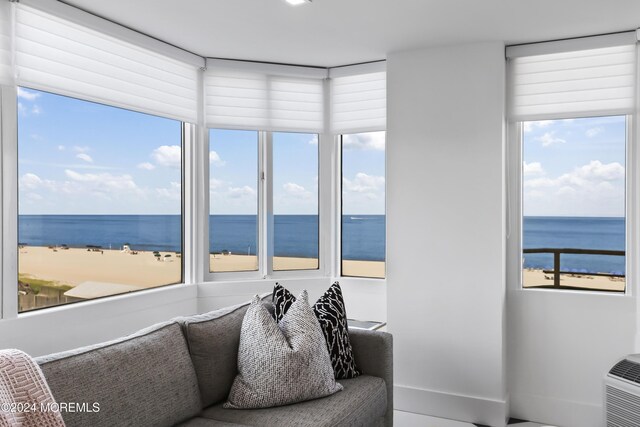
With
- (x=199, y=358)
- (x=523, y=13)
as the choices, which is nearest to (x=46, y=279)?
(x=199, y=358)

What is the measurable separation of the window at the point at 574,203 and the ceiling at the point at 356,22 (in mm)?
684

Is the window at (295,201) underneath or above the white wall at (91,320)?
above

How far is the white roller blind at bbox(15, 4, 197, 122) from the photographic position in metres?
2.79

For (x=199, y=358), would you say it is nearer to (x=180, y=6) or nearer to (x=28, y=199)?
(x=28, y=199)

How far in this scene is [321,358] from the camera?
2543 mm

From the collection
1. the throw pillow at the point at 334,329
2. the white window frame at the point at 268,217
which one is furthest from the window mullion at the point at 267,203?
the throw pillow at the point at 334,329

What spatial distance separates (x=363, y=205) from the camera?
4.34m

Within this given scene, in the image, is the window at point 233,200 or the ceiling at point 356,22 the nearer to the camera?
the ceiling at point 356,22

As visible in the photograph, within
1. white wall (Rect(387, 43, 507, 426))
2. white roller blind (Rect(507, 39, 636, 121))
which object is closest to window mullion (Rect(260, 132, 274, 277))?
white wall (Rect(387, 43, 507, 426))

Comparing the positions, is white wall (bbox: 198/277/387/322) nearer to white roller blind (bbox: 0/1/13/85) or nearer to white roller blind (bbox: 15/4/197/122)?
white roller blind (bbox: 15/4/197/122)

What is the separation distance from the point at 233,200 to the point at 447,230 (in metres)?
1.67

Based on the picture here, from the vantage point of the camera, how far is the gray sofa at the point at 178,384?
1884 millimetres

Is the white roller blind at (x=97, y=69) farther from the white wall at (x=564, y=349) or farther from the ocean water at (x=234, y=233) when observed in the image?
the white wall at (x=564, y=349)

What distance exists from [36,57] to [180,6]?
803mm
